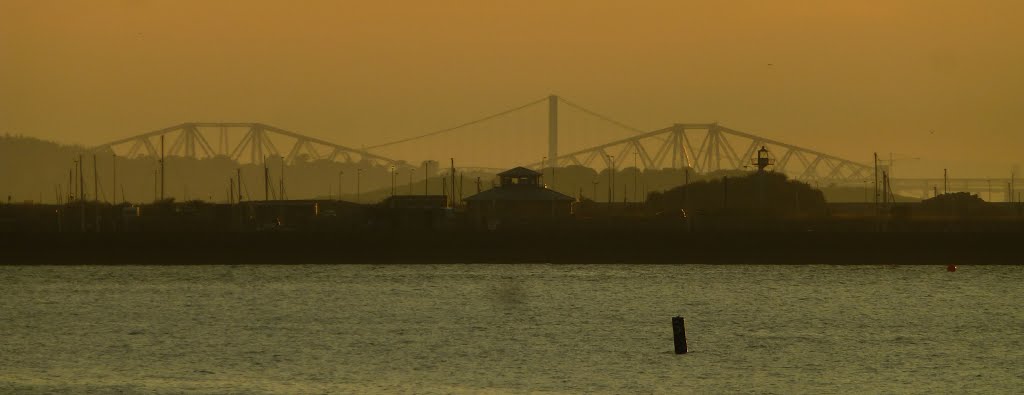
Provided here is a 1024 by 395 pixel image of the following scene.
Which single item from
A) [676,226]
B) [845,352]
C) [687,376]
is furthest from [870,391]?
[676,226]

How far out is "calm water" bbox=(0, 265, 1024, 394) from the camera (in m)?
43.8

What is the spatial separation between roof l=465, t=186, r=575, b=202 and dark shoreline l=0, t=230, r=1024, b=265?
3137cm

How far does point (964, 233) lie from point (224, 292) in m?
38.8

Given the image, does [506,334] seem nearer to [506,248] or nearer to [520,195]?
[506,248]

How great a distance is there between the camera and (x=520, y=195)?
131m

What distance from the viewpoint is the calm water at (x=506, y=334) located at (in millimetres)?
43844

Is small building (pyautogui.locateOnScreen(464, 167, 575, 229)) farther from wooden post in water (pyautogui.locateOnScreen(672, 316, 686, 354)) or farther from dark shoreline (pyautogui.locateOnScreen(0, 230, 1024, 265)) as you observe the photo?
wooden post in water (pyautogui.locateOnScreen(672, 316, 686, 354))

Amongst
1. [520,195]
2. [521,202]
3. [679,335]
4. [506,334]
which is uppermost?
[520,195]

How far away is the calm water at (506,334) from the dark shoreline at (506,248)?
1305 millimetres

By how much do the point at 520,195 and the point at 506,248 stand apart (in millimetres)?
35375

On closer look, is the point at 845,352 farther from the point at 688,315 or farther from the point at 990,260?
the point at 990,260

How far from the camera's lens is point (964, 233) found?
94875 mm

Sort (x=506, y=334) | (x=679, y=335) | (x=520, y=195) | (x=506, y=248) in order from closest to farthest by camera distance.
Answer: (x=679, y=335) → (x=506, y=334) → (x=506, y=248) → (x=520, y=195)

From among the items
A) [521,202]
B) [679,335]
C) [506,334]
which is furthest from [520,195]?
[679,335]
